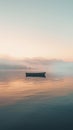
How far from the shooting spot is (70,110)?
41.9 metres

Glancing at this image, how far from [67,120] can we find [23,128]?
8872mm

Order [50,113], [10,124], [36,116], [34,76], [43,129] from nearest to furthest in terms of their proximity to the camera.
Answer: [43,129], [10,124], [36,116], [50,113], [34,76]

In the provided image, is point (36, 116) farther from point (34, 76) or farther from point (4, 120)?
point (34, 76)

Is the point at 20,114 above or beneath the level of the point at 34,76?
beneath

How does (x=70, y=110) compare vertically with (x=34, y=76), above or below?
below

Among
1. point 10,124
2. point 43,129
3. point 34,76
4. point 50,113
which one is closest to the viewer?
point 43,129

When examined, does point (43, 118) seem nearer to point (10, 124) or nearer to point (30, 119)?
point (30, 119)

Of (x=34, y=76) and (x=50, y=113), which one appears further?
(x=34, y=76)

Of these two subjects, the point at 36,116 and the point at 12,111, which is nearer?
the point at 36,116

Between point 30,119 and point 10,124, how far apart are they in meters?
4.31

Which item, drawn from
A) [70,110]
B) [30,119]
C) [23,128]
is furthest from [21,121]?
[70,110]

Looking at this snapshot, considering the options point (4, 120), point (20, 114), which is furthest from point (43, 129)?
point (20, 114)

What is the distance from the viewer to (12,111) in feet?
135

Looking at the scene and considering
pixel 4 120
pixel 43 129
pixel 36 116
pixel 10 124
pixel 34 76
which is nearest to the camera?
pixel 43 129
